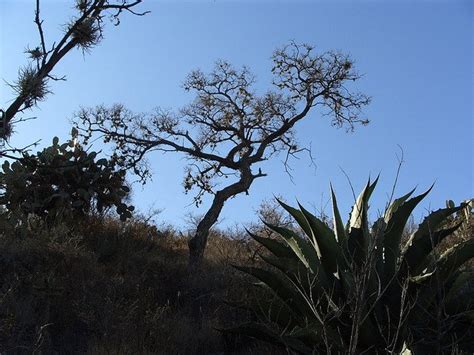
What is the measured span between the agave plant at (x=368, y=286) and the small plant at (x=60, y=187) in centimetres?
568

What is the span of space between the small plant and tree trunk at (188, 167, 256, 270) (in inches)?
54.3

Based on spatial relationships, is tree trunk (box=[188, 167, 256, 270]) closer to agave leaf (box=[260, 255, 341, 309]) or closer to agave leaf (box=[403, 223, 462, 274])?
agave leaf (box=[260, 255, 341, 309])

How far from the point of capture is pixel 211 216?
11875 mm

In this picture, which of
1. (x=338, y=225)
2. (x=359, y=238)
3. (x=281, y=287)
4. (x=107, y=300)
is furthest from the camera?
(x=107, y=300)

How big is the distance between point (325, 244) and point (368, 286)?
0.61 metres

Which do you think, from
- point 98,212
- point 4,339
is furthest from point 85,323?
point 98,212

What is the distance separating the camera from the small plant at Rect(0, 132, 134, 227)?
1012 cm

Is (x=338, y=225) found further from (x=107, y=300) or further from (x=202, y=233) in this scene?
(x=202, y=233)

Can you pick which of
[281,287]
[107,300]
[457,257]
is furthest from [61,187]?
[457,257]

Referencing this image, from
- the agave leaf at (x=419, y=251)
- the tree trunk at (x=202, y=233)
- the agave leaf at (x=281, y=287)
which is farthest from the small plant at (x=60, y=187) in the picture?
the agave leaf at (x=419, y=251)

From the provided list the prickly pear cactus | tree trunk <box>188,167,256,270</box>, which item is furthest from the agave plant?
the prickly pear cactus

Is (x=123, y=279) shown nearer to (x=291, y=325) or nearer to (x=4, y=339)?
(x=4, y=339)

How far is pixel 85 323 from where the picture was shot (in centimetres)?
612

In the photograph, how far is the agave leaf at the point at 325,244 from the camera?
5.02 metres
